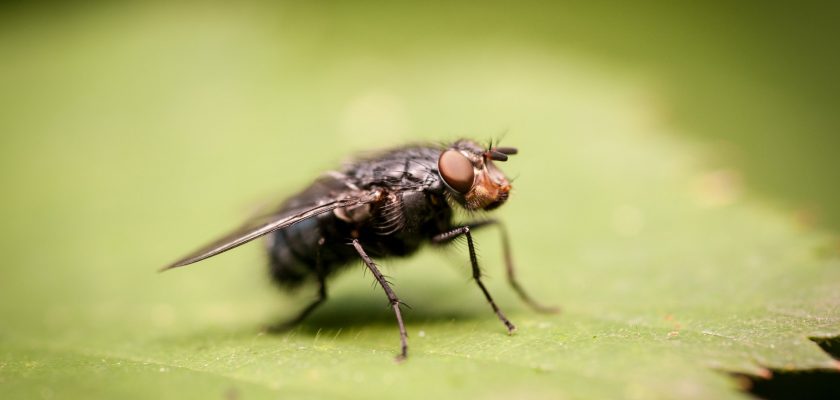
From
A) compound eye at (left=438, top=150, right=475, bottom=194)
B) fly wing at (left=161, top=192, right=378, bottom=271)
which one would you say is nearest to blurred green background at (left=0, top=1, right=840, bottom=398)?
fly wing at (left=161, top=192, right=378, bottom=271)

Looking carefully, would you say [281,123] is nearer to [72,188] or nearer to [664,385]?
[72,188]

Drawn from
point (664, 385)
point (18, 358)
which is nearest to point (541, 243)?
point (664, 385)

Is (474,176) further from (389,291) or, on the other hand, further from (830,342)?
(830,342)

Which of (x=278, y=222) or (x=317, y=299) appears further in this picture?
(x=317, y=299)

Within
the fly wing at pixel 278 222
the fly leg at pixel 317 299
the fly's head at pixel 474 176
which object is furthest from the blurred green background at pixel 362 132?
the fly's head at pixel 474 176

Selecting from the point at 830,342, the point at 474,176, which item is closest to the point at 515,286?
the point at 474,176

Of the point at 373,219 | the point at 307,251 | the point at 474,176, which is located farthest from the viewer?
the point at 307,251

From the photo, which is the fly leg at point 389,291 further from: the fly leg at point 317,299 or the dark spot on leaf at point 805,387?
the dark spot on leaf at point 805,387
